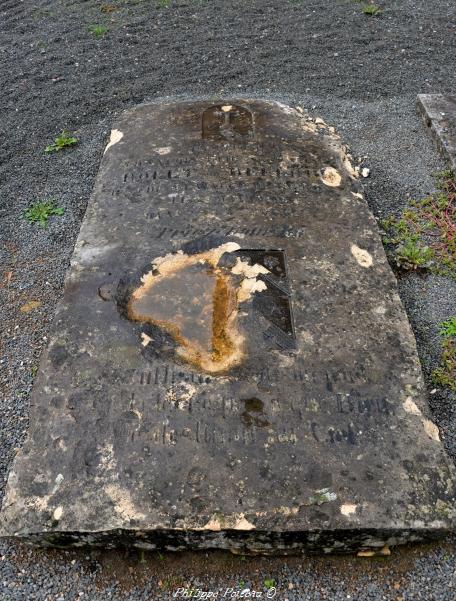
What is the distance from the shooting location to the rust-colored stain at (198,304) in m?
2.79

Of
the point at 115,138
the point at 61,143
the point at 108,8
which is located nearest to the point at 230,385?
the point at 115,138

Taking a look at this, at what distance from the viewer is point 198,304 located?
9.87ft

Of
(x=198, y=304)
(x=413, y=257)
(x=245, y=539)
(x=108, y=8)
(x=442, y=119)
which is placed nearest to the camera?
(x=245, y=539)

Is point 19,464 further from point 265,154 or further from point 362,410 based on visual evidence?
point 265,154

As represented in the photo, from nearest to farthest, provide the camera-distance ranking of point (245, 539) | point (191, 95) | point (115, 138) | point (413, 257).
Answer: point (245, 539)
point (413, 257)
point (115, 138)
point (191, 95)

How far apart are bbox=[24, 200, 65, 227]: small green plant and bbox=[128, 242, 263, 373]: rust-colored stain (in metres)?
1.53

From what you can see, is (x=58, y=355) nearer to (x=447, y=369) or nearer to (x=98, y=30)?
(x=447, y=369)

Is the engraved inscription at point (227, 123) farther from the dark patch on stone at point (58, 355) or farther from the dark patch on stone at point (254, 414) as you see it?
the dark patch on stone at point (254, 414)

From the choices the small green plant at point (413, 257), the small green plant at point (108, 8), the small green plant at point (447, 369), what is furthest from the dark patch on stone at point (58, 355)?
the small green plant at point (108, 8)

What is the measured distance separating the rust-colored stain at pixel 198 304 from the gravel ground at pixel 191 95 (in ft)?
2.78

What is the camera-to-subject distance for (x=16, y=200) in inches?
175

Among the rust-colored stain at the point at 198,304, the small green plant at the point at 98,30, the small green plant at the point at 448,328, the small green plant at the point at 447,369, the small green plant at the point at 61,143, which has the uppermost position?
the small green plant at the point at 98,30

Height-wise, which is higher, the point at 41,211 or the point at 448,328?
the point at 41,211

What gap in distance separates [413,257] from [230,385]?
1788 millimetres
